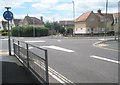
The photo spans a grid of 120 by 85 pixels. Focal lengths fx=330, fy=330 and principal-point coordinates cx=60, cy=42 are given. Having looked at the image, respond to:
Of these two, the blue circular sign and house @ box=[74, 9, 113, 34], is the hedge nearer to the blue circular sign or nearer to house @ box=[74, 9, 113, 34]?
house @ box=[74, 9, 113, 34]

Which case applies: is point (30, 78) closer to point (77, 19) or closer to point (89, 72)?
point (89, 72)

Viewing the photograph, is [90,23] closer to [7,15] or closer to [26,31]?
[26,31]

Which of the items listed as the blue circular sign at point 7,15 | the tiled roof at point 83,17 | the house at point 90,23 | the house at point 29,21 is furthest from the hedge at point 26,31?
the blue circular sign at point 7,15

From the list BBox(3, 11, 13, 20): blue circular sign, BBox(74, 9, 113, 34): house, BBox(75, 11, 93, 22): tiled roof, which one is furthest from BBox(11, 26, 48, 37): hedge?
BBox(3, 11, 13, 20): blue circular sign

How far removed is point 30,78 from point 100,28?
94.3 m

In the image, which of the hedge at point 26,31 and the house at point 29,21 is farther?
the house at point 29,21

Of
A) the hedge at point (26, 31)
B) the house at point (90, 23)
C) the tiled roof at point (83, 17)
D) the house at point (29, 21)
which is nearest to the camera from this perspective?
the hedge at point (26, 31)

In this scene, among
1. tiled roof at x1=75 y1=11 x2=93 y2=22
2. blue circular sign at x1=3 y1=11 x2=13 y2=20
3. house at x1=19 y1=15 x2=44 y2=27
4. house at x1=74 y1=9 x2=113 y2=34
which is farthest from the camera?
house at x1=19 y1=15 x2=44 y2=27

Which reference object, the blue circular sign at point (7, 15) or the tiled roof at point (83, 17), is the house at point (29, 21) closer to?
the tiled roof at point (83, 17)

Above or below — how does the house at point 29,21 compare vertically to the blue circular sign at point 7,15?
above

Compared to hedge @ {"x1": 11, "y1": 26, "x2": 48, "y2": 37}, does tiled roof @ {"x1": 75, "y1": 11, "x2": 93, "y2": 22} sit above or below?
above

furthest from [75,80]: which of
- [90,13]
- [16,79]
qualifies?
[90,13]

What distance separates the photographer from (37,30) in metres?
86.6

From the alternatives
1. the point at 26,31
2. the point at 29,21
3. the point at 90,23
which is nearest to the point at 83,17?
the point at 90,23
